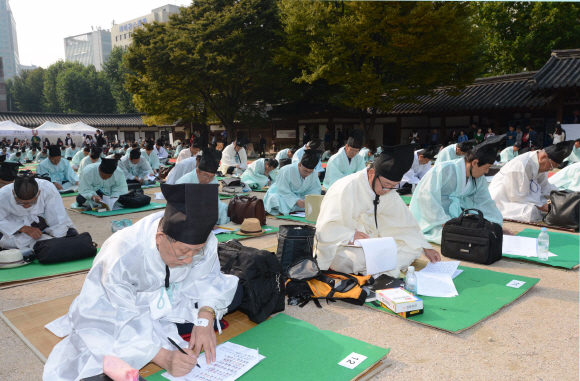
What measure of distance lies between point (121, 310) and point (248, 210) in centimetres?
485

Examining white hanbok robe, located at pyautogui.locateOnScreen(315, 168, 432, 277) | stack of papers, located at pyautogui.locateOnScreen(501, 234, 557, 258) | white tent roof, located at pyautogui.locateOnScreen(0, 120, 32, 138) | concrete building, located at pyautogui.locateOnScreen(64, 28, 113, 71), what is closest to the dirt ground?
white hanbok robe, located at pyautogui.locateOnScreen(315, 168, 432, 277)

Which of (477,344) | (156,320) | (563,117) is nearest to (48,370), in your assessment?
(156,320)

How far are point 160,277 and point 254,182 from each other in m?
9.22

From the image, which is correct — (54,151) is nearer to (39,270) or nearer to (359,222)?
(39,270)

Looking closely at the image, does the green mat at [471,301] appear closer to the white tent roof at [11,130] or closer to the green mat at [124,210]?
the green mat at [124,210]

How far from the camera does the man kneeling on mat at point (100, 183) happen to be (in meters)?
8.26

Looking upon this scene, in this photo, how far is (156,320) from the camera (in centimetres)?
262

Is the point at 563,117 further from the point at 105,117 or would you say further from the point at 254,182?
the point at 105,117

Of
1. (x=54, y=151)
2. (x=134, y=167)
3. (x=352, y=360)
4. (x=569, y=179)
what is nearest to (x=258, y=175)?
(x=134, y=167)

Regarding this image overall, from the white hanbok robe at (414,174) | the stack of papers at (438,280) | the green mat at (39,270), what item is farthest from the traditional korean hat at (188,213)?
the white hanbok robe at (414,174)

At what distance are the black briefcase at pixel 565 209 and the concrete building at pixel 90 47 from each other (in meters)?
105

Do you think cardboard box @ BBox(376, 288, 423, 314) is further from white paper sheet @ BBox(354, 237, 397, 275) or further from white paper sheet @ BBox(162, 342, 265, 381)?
white paper sheet @ BBox(162, 342, 265, 381)

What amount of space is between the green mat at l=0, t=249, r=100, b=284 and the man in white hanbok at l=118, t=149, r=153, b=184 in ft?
19.6

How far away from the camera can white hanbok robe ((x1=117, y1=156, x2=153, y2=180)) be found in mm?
11445
